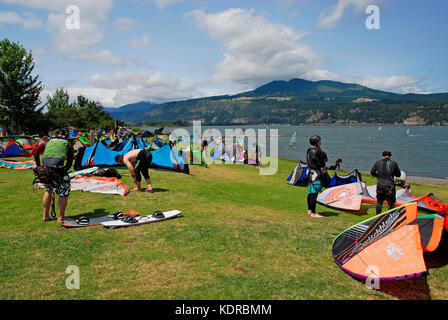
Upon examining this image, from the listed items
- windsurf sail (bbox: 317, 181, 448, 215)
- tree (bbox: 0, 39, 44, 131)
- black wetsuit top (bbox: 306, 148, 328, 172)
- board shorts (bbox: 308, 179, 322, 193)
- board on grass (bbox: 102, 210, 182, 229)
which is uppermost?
tree (bbox: 0, 39, 44, 131)

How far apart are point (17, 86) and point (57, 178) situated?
3953 centimetres

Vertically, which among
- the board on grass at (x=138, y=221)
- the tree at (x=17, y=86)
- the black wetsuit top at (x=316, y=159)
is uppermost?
the tree at (x=17, y=86)

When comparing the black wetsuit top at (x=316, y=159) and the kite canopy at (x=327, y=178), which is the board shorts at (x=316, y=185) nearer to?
the black wetsuit top at (x=316, y=159)

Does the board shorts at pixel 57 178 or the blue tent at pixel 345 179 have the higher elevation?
the board shorts at pixel 57 178

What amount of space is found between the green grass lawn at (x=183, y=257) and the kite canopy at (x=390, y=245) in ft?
0.88

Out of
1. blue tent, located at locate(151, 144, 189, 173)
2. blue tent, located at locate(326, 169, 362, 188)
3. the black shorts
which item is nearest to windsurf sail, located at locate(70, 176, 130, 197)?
the black shorts

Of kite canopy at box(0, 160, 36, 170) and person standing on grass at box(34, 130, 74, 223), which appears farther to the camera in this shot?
kite canopy at box(0, 160, 36, 170)

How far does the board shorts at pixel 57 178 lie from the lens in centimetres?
715

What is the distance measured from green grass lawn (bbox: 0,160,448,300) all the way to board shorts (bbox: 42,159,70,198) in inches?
Result: 35.5

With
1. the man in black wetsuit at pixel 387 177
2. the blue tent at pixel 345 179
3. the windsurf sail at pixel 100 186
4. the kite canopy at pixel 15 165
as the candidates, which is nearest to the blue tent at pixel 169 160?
the windsurf sail at pixel 100 186

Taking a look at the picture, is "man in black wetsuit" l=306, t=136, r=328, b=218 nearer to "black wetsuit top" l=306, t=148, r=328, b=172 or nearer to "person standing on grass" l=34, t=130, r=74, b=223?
"black wetsuit top" l=306, t=148, r=328, b=172

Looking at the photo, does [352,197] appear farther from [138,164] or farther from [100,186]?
[100,186]

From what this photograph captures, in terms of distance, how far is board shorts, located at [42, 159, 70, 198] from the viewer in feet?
23.5

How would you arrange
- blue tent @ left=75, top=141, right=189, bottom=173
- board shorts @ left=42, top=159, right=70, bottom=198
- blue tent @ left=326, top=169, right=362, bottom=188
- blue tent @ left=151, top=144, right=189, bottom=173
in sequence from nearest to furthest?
board shorts @ left=42, top=159, right=70, bottom=198, blue tent @ left=326, top=169, right=362, bottom=188, blue tent @ left=75, top=141, right=189, bottom=173, blue tent @ left=151, top=144, right=189, bottom=173
